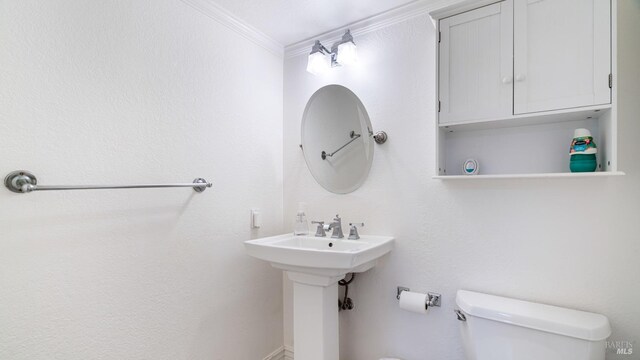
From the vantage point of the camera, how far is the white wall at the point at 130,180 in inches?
39.1

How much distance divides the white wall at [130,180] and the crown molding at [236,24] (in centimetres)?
4

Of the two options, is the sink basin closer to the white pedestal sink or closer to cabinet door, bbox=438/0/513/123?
the white pedestal sink

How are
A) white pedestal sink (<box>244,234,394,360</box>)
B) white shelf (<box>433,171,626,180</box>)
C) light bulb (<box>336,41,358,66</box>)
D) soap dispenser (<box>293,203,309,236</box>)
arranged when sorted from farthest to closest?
soap dispenser (<box>293,203,309,236</box>) < light bulb (<box>336,41,358,66</box>) < white pedestal sink (<box>244,234,394,360</box>) < white shelf (<box>433,171,626,180</box>)

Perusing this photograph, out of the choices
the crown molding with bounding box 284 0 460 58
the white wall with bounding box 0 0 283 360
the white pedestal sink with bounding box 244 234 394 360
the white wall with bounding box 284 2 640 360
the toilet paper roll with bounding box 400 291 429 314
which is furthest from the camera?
the crown molding with bounding box 284 0 460 58

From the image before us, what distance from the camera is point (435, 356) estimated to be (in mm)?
1541

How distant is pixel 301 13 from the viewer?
170 centimetres

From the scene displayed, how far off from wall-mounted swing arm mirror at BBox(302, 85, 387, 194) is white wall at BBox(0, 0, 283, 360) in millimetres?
336

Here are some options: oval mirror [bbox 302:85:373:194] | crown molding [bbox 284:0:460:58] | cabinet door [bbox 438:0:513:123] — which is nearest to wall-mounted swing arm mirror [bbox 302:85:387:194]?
oval mirror [bbox 302:85:373:194]

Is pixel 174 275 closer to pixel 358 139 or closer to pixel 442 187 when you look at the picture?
pixel 358 139

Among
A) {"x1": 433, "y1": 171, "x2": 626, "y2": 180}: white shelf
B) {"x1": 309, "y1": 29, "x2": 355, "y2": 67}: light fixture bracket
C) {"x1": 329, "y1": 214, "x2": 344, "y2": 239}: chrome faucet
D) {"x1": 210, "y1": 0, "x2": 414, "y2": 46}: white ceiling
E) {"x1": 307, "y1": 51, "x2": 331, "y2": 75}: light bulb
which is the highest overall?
{"x1": 210, "y1": 0, "x2": 414, "y2": 46}: white ceiling

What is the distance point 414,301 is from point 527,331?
1.56 feet

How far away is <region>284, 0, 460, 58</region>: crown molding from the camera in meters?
1.59

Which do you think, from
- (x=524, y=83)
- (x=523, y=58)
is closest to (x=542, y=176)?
(x=524, y=83)

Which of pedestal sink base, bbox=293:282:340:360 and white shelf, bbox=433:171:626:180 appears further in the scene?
pedestal sink base, bbox=293:282:340:360
